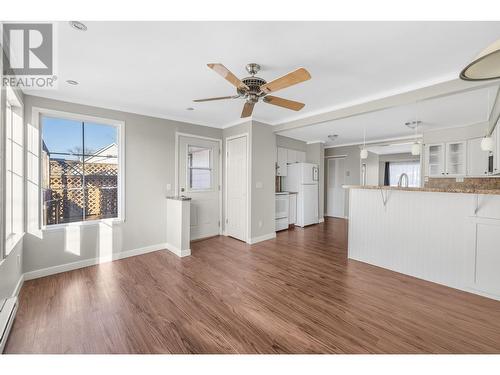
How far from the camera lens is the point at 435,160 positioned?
530cm

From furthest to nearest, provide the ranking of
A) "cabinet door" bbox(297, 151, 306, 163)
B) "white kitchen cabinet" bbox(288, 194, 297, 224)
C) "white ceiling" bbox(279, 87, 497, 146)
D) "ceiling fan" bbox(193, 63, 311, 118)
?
"cabinet door" bbox(297, 151, 306, 163) < "white kitchen cabinet" bbox(288, 194, 297, 224) < "white ceiling" bbox(279, 87, 497, 146) < "ceiling fan" bbox(193, 63, 311, 118)

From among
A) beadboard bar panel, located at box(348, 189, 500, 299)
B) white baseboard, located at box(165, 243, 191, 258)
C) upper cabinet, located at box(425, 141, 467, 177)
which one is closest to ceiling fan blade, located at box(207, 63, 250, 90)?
beadboard bar panel, located at box(348, 189, 500, 299)

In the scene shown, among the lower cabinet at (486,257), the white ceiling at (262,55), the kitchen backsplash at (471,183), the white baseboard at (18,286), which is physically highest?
the white ceiling at (262,55)

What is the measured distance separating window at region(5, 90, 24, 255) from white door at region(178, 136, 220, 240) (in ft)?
7.03

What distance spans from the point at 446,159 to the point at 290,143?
3573mm

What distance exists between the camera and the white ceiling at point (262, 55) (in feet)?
5.76

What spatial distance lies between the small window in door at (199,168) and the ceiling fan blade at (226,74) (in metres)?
2.54

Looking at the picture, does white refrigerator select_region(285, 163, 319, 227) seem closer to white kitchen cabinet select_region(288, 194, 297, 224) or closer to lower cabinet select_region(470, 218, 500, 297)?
white kitchen cabinet select_region(288, 194, 297, 224)

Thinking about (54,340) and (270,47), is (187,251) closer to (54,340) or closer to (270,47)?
(54,340)

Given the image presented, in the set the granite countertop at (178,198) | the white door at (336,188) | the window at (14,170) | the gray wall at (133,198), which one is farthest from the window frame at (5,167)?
the white door at (336,188)

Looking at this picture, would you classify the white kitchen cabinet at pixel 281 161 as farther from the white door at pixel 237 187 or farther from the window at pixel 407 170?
the window at pixel 407 170

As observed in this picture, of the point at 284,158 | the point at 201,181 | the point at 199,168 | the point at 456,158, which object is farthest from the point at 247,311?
the point at 456,158

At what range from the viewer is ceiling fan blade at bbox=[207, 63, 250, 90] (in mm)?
1795
